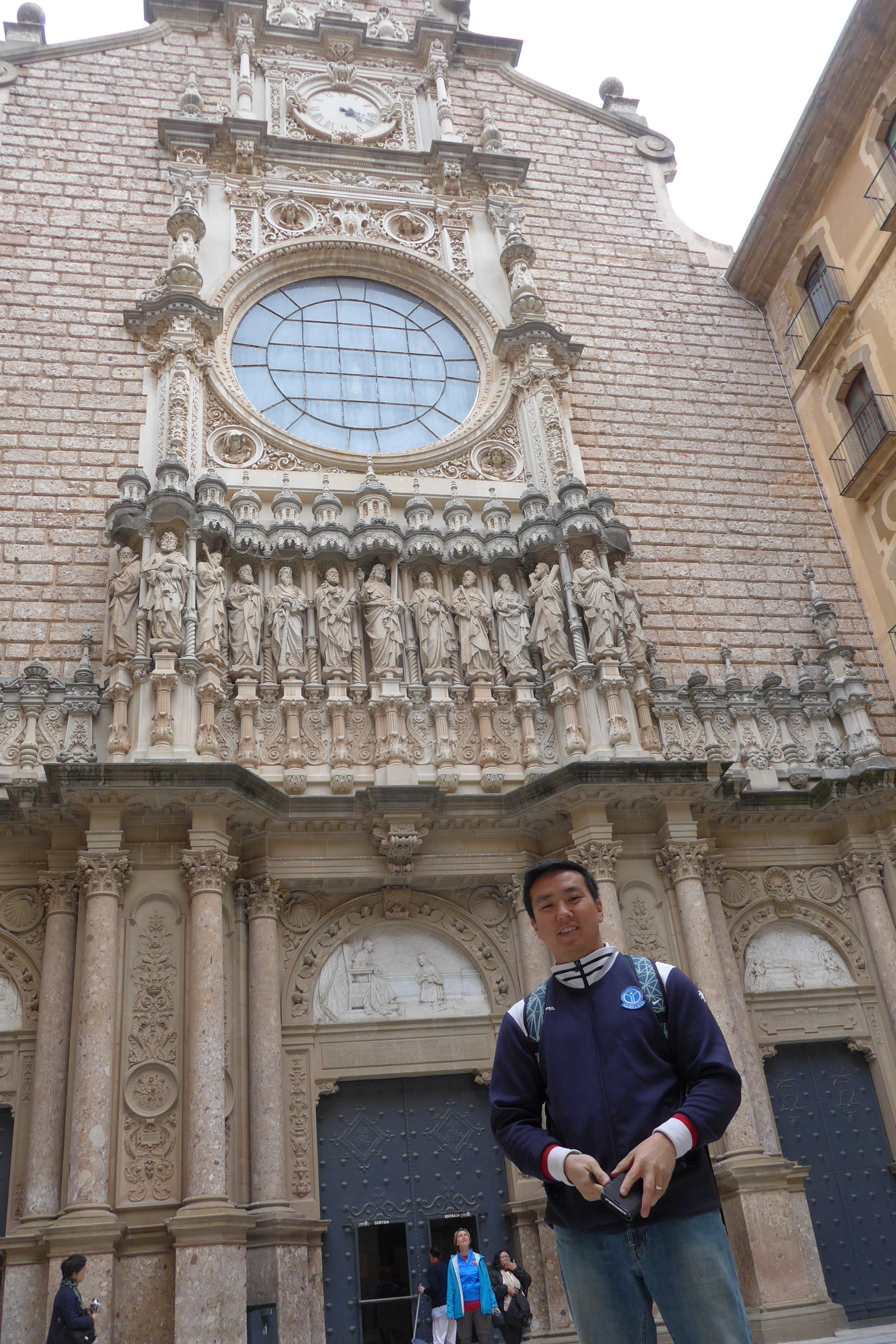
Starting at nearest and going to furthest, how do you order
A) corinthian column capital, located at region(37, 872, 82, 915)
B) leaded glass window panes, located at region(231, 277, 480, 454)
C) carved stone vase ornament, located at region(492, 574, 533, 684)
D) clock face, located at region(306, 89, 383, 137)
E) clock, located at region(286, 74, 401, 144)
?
1. corinthian column capital, located at region(37, 872, 82, 915)
2. carved stone vase ornament, located at region(492, 574, 533, 684)
3. leaded glass window panes, located at region(231, 277, 480, 454)
4. clock, located at region(286, 74, 401, 144)
5. clock face, located at region(306, 89, 383, 137)

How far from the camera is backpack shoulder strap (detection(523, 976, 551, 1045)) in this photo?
10.5 feet

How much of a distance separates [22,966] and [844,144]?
15701mm

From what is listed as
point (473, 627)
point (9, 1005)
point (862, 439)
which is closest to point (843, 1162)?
point (473, 627)

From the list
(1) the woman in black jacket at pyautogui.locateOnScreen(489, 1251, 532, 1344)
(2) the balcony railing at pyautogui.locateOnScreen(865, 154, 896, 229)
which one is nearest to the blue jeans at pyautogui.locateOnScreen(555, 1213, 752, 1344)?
(1) the woman in black jacket at pyautogui.locateOnScreen(489, 1251, 532, 1344)

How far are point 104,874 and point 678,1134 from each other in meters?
8.66

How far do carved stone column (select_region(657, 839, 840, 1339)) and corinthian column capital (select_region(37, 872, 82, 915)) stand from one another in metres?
6.26

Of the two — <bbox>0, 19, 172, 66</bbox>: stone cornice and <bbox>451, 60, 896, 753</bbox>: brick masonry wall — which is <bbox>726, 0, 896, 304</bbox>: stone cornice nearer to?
<bbox>451, 60, 896, 753</bbox>: brick masonry wall

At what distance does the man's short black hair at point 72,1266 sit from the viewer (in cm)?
791

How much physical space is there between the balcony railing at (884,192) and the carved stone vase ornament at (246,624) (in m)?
9.91

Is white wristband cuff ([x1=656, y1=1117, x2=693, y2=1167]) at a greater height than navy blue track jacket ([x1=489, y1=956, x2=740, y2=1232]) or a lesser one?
lesser

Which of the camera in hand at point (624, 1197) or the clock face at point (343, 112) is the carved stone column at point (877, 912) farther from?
the clock face at point (343, 112)

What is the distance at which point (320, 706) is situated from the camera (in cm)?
1234

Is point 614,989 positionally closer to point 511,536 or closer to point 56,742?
point 56,742

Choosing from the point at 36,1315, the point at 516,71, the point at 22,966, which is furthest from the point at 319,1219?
the point at 516,71
